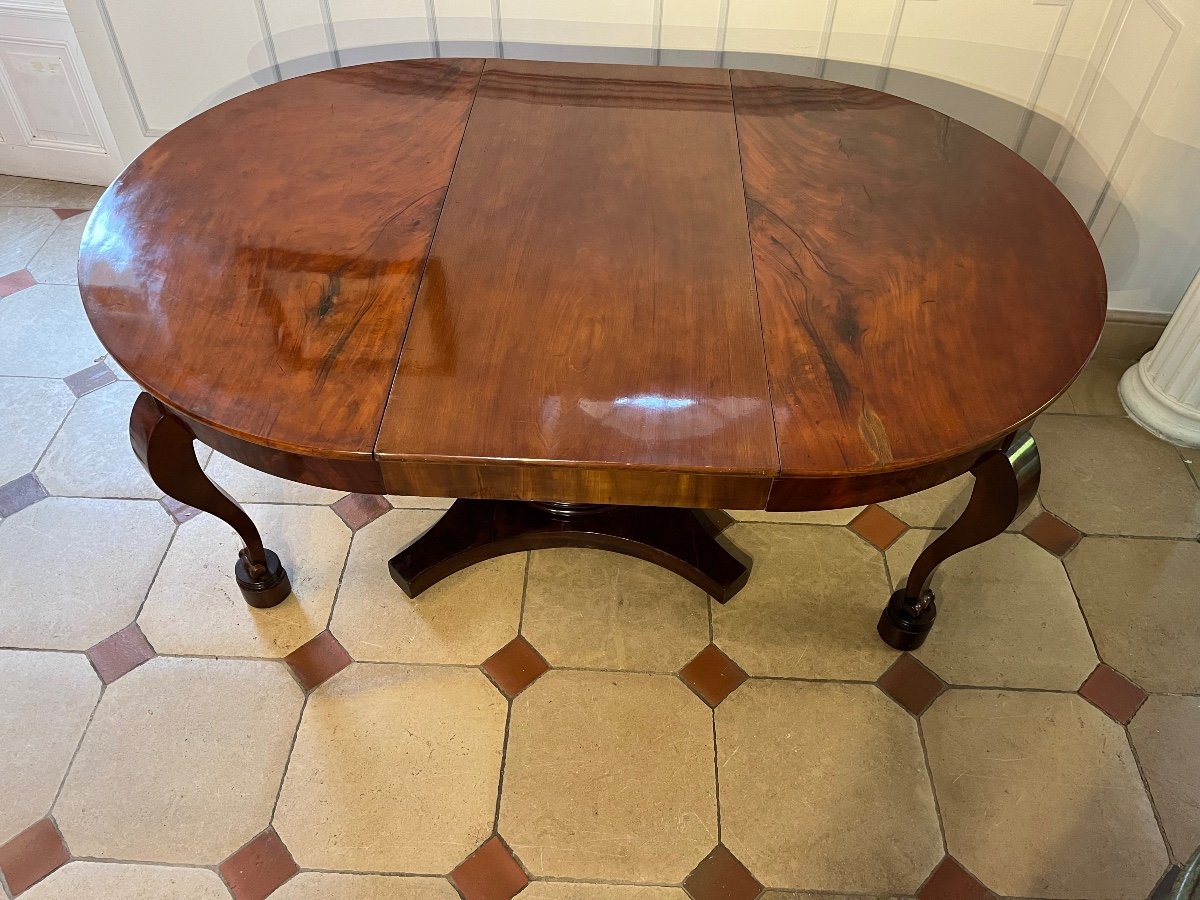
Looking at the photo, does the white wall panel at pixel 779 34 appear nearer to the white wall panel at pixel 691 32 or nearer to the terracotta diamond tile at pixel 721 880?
the white wall panel at pixel 691 32

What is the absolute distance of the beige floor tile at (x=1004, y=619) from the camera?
1.58 metres

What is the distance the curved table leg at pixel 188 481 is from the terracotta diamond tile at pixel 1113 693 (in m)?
1.50

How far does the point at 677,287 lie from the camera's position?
116 centimetres

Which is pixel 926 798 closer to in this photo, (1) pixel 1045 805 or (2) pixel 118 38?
(1) pixel 1045 805

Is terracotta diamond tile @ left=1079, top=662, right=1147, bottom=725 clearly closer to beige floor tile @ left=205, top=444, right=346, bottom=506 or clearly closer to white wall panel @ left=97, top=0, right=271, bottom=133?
beige floor tile @ left=205, top=444, right=346, bottom=506

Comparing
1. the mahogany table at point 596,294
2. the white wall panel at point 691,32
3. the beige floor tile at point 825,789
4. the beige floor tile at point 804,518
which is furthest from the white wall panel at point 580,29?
the beige floor tile at point 825,789

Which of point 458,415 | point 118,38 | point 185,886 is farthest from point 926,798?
point 118,38

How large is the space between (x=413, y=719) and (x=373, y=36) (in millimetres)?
1482

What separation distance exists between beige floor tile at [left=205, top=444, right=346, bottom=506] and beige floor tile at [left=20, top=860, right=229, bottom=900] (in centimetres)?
73

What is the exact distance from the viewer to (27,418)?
1.96 metres

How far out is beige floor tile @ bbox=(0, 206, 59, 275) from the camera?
2350 mm

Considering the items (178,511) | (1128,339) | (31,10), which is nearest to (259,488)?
(178,511)

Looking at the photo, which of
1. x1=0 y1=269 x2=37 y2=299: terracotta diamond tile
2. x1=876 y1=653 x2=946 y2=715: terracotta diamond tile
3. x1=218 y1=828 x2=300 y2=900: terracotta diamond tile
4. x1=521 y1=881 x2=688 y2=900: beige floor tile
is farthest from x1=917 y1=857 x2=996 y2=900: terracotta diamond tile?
x1=0 y1=269 x2=37 y2=299: terracotta diamond tile

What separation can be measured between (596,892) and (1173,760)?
3.30 ft
